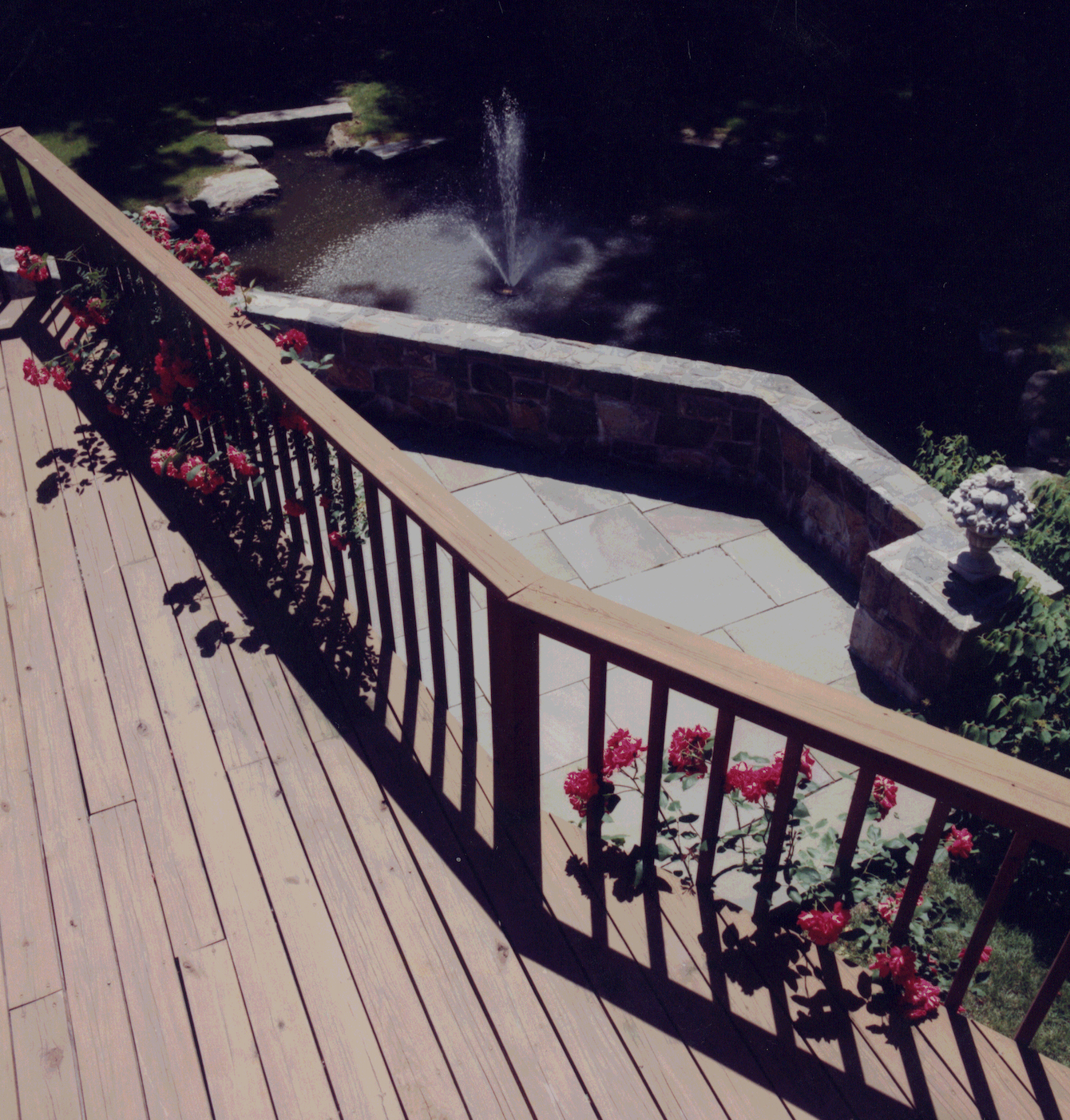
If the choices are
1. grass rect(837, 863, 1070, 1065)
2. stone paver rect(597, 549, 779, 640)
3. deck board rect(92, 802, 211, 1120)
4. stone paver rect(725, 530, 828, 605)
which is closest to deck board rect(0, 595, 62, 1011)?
deck board rect(92, 802, 211, 1120)

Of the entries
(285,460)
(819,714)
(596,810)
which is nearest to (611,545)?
(285,460)

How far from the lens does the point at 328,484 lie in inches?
113

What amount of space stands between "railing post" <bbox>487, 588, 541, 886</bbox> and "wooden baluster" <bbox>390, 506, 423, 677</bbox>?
322mm

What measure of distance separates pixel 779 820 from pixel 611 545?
268cm

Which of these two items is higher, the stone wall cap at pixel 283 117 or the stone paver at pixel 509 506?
the stone wall cap at pixel 283 117

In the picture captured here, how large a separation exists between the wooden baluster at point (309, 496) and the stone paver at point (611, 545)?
150 cm

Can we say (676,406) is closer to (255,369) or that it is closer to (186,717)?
(255,369)

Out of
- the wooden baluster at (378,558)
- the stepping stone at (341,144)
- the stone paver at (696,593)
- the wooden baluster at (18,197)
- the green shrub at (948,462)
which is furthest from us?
the stepping stone at (341,144)

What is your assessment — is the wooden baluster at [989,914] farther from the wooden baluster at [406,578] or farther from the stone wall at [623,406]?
the stone wall at [623,406]

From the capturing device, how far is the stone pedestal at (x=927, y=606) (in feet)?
11.2

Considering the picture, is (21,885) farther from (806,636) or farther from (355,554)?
(806,636)

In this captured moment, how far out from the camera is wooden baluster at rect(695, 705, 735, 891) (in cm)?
190

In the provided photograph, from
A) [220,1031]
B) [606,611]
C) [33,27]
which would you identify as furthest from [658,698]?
[33,27]

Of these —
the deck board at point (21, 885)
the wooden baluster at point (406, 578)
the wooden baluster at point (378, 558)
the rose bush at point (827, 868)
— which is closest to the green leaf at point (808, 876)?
the rose bush at point (827, 868)
